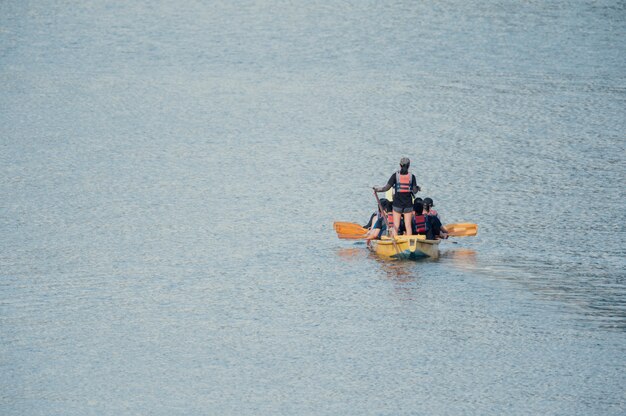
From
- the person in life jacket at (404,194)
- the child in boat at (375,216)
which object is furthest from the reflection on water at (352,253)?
the person in life jacket at (404,194)

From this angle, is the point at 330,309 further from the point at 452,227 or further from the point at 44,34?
the point at 44,34

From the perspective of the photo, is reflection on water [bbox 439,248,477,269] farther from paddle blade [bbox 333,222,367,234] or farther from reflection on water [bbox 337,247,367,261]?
paddle blade [bbox 333,222,367,234]

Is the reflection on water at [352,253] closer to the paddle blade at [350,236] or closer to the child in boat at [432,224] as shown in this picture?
the paddle blade at [350,236]

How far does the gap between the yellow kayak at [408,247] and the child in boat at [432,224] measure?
0.35 m

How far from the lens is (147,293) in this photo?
26234 millimetres

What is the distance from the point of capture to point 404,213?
28469 millimetres

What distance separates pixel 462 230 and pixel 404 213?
8.53 ft

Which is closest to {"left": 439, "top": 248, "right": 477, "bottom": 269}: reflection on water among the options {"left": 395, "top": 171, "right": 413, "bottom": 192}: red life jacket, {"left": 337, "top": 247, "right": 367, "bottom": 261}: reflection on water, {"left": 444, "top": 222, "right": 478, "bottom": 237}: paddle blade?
{"left": 444, "top": 222, "right": 478, "bottom": 237}: paddle blade

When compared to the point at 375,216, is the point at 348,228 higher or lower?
lower

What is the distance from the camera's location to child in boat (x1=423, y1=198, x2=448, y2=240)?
1141 inches

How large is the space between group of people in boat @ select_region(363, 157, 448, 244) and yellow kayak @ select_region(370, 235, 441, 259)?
0.27 m

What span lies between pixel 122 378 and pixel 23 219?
13855mm

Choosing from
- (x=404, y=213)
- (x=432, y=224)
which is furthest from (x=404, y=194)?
(x=432, y=224)

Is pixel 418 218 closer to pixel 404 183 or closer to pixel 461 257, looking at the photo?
pixel 404 183
